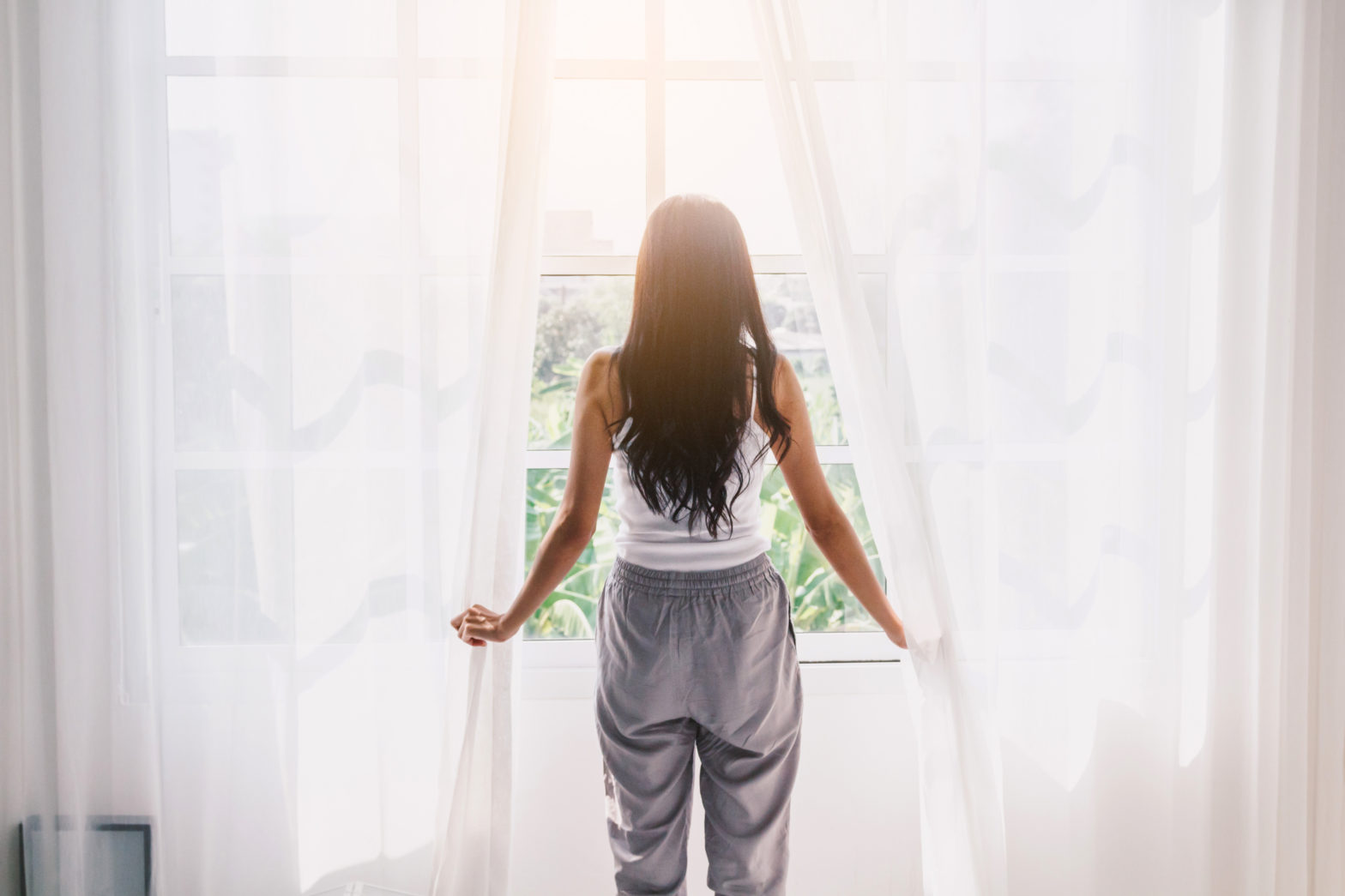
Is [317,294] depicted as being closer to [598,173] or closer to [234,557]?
[234,557]

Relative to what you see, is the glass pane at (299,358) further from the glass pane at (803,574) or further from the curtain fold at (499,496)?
the glass pane at (803,574)

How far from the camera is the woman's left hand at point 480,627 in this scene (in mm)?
1343

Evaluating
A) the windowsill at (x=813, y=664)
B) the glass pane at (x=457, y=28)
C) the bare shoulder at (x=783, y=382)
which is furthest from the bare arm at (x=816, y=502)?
the glass pane at (x=457, y=28)

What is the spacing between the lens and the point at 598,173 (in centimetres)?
176

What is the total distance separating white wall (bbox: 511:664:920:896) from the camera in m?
1.64

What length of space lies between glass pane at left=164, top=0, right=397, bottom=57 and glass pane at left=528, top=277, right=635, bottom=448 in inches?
22.6

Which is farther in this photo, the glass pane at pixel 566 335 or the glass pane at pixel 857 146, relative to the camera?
the glass pane at pixel 566 335

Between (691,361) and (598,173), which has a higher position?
(598,173)

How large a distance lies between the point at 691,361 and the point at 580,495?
11.0 inches

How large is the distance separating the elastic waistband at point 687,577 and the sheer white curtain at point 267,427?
234 mm

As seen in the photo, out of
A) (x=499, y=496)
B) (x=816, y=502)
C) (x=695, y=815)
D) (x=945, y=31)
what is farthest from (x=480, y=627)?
(x=945, y=31)

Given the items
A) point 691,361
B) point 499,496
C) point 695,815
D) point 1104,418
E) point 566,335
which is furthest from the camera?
point 566,335

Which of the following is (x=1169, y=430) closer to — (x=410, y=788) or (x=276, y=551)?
(x=410, y=788)

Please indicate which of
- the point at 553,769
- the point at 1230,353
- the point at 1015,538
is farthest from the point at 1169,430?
the point at 553,769
